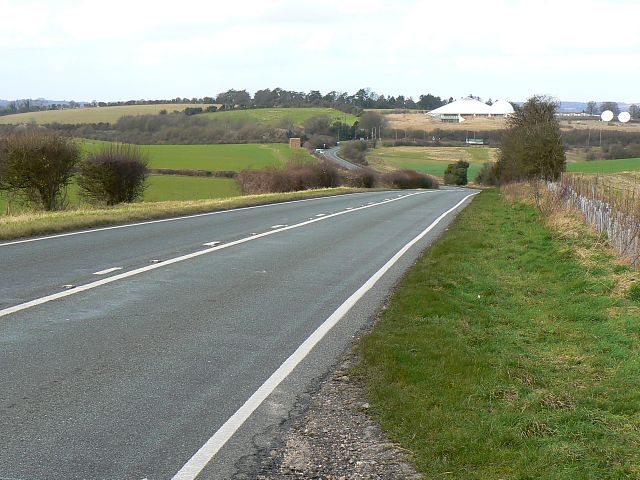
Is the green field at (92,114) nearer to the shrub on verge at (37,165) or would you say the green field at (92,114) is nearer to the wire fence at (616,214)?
the shrub on verge at (37,165)

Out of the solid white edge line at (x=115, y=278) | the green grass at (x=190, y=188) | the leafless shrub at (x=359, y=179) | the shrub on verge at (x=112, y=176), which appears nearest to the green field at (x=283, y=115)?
the leafless shrub at (x=359, y=179)

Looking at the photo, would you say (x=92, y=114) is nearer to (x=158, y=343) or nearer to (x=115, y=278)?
(x=115, y=278)

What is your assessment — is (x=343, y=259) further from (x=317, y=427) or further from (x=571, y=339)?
(x=317, y=427)

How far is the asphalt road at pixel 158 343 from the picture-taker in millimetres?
4840

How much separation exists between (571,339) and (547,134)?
1395 inches

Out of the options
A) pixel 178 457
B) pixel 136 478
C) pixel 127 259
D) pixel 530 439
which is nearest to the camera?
pixel 136 478

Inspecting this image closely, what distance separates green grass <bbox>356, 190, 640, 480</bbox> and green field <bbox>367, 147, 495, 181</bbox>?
3627 inches

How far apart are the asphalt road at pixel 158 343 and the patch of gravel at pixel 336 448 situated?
0.19m

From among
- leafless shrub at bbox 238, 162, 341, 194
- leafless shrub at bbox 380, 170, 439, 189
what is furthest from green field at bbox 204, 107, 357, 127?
leafless shrub at bbox 238, 162, 341, 194

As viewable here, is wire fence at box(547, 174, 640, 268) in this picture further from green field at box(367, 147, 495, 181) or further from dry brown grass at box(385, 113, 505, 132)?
dry brown grass at box(385, 113, 505, 132)

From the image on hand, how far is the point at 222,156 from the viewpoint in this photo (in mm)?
87750

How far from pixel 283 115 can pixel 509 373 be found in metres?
132

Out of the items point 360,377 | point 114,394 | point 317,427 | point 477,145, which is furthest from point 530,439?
point 477,145

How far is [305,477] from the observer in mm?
4535
